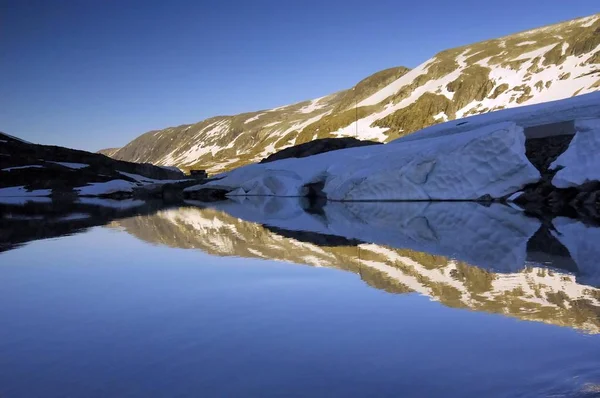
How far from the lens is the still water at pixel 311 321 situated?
2785 millimetres

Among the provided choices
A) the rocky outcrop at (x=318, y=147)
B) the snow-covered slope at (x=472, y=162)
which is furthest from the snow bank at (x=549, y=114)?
the rocky outcrop at (x=318, y=147)

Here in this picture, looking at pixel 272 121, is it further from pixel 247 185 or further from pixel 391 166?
pixel 391 166

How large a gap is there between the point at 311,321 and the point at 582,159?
13.3 metres

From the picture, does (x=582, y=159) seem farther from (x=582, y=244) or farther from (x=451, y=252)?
(x=451, y=252)

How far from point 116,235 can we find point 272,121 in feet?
595

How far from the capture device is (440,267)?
6285mm

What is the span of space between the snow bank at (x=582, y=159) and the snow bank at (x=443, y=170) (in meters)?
1.98

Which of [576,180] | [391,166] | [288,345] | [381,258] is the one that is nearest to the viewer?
[288,345]

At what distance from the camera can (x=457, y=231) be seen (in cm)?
1008

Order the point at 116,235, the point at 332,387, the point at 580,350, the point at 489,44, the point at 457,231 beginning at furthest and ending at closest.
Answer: the point at 489,44
the point at 116,235
the point at 457,231
the point at 580,350
the point at 332,387

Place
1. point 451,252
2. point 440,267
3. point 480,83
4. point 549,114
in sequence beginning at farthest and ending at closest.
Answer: point 480,83
point 549,114
point 451,252
point 440,267

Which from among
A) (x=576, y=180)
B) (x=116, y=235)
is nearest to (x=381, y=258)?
(x=116, y=235)

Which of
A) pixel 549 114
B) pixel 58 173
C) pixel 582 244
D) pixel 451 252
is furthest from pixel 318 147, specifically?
pixel 451 252

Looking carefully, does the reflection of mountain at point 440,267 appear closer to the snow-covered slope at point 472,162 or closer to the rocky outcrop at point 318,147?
the snow-covered slope at point 472,162
